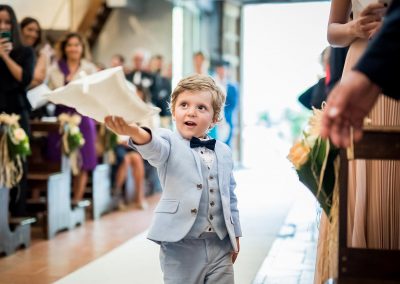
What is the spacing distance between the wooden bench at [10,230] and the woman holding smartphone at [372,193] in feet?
9.88

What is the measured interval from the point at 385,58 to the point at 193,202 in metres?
1.16

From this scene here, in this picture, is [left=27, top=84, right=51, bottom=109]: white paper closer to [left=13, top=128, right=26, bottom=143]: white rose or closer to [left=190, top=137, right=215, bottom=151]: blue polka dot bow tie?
[left=13, top=128, right=26, bottom=143]: white rose

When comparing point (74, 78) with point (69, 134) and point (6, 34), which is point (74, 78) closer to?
point (69, 134)

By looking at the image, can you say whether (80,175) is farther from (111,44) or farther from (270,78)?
(270,78)

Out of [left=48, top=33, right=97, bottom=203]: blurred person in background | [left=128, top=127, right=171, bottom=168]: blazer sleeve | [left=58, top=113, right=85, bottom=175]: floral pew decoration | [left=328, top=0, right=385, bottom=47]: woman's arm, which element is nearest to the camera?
[left=128, top=127, right=171, bottom=168]: blazer sleeve

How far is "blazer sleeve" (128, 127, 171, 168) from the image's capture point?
232 centimetres

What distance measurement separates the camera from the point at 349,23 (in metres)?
2.56

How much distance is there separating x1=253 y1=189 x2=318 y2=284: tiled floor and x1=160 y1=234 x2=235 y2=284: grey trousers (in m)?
0.77

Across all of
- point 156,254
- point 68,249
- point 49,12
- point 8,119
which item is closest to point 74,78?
point 8,119

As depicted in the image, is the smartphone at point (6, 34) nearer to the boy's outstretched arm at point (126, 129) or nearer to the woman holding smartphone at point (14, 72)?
the woman holding smartphone at point (14, 72)

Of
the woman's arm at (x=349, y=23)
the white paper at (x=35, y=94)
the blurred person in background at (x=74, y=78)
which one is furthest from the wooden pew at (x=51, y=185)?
the woman's arm at (x=349, y=23)

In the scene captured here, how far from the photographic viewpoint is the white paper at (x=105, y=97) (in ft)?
6.41

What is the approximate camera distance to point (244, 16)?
15586mm

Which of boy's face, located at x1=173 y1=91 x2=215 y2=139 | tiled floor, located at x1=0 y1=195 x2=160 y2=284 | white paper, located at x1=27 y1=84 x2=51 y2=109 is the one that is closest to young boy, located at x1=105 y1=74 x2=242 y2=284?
boy's face, located at x1=173 y1=91 x2=215 y2=139
